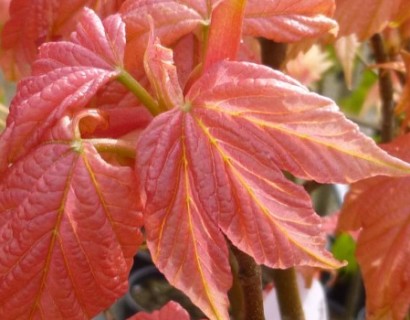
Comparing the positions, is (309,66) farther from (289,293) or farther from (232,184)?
(232,184)

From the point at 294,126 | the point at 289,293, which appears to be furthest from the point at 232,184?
the point at 289,293

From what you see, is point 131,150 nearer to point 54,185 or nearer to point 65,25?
point 54,185

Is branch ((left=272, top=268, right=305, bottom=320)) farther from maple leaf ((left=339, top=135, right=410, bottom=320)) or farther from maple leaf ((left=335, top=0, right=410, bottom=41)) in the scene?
maple leaf ((left=335, top=0, right=410, bottom=41))

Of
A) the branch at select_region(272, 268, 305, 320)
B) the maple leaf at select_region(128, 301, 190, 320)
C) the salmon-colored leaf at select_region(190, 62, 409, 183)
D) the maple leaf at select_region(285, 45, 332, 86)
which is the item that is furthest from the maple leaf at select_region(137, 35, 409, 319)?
the maple leaf at select_region(285, 45, 332, 86)

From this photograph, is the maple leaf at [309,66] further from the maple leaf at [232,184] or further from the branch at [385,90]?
the maple leaf at [232,184]

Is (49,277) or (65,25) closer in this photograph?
(49,277)

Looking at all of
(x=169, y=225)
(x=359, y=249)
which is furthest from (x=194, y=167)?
(x=359, y=249)

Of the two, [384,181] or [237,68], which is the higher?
[237,68]

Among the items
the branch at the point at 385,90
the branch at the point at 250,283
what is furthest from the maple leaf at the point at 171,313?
the branch at the point at 385,90
